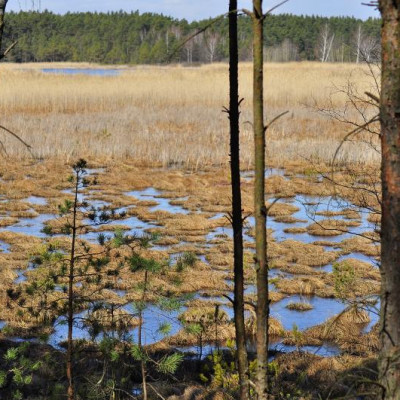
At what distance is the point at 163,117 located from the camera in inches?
959

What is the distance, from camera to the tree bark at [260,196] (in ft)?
10.6

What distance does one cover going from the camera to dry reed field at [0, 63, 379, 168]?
18.7 metres

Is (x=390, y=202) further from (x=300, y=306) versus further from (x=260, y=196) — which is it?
(x=300, y=306)

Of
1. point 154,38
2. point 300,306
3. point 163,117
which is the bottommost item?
point 300,306

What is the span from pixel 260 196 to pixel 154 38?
274 ft

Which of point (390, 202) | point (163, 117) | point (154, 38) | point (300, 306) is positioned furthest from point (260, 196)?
point (154, 38)

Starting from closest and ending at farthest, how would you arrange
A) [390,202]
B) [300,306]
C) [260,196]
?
1. [390,202]
2. [260,196]
3. [300,306]

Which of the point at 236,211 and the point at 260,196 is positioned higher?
the point at 260,196

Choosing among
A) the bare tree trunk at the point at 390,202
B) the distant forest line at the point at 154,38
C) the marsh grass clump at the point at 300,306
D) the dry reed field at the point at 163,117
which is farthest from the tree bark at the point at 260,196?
the distant forest line at the point at 154,38

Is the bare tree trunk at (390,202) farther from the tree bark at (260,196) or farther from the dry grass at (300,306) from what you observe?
the dry grass at (300,306)

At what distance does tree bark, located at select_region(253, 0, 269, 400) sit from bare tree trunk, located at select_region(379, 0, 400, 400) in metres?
0.62

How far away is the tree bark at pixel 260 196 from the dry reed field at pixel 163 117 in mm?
10368

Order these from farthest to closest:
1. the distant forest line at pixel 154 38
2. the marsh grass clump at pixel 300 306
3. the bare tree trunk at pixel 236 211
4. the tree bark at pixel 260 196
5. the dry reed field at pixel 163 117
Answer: the distant forest line at pixel 154 38, the dry reed field at pixel 163 117, the marsh grass clump at pixel 300 306, the bare tree trunk at pixel 236 211, the tree bark at pixel 260 196

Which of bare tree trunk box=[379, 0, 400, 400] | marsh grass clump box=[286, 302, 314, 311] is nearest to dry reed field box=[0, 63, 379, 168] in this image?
marsh grass clump box=[286, 302, 314, 311]
